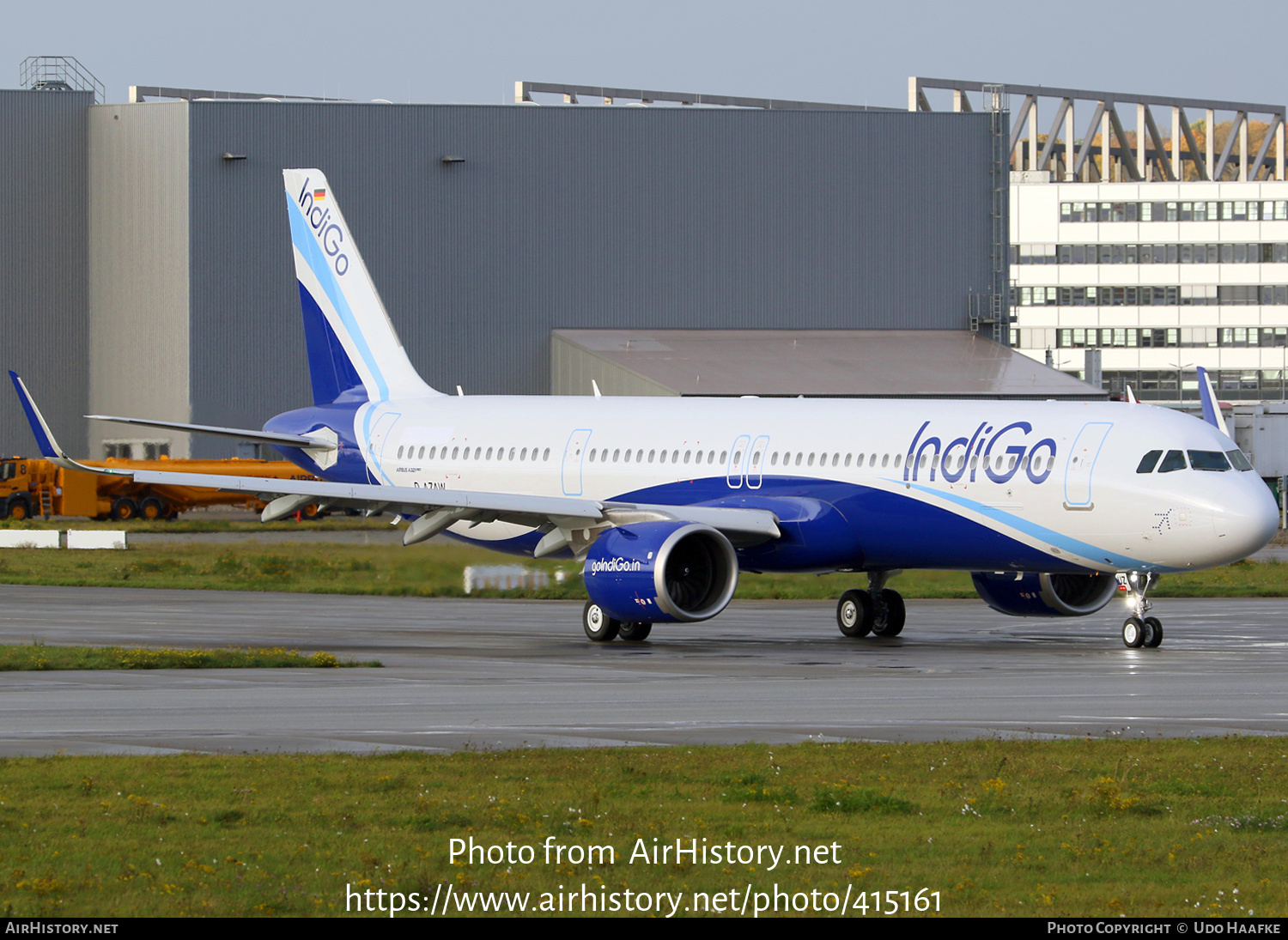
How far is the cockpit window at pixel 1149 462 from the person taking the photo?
2678 centimetres

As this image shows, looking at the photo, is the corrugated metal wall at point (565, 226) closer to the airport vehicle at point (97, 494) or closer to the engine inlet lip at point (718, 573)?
the airport vehicle at point (97, 494)

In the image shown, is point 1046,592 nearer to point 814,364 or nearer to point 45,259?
point 814,364

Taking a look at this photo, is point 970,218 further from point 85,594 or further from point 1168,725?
point 1168,725

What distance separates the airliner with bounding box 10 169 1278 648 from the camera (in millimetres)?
26844

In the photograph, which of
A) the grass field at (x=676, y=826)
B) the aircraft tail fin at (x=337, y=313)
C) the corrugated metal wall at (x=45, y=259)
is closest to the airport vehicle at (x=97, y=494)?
the corrugated metal wall at (x=45, y=259)

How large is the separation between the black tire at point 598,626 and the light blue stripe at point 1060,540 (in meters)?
5.76

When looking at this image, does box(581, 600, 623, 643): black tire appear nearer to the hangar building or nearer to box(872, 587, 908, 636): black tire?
box(872, 587, 908, 636): black tire

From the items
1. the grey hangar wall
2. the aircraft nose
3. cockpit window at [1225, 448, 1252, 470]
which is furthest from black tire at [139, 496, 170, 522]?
the aircraft nose

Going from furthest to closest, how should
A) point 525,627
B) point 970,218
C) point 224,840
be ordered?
→ point 970,218
point 525,627
point 224,840

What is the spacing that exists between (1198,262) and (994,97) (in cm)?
6661

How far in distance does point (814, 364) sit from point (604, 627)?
4378 cm

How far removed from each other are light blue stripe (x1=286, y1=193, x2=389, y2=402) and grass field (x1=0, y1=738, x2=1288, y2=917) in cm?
2372

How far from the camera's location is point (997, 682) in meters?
22.8

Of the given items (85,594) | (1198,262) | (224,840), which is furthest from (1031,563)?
(1198,262)
